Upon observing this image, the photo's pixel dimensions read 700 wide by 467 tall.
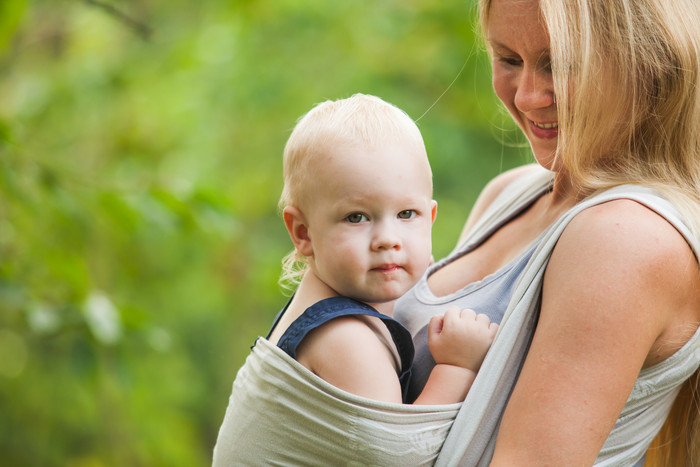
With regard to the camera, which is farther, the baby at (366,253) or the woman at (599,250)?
the baby at (366,253)

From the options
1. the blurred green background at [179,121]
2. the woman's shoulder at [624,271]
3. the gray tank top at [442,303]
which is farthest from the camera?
the blurred green background at [179,121]

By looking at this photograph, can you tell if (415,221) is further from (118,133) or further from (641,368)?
(118,133)

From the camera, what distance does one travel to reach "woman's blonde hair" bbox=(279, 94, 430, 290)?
129 cm

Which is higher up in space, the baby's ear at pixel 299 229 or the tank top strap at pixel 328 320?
the baby's ear at pixel 299 229

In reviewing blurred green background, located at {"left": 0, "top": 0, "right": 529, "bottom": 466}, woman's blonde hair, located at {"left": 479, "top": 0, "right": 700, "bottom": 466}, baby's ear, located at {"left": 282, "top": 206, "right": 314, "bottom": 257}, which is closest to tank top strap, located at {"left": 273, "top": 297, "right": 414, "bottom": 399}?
baby's ear, located at {"left": 282, "top": 206, "right": 314, "bottom": 257}

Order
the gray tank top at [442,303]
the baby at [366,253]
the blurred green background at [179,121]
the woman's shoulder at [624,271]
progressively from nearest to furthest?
the woman's shoulder at [624,271] < the baby at [366,253] < the gray tank top at [442,303] < the blurred green background at [179,121]

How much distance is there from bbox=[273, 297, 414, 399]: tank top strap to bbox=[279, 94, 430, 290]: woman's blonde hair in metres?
0.19

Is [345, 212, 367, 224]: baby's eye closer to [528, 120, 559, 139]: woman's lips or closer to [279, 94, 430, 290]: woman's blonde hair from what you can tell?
[279, 94, 430, 290]: woman's blonde hair

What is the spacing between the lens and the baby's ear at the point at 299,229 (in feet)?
4.45

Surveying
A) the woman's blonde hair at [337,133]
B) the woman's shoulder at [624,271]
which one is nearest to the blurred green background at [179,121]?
the woman's blonde hair at [337,133]

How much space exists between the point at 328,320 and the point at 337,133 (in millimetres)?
332

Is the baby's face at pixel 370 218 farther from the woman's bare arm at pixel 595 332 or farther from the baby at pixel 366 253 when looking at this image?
the woman's bare arm at pixel 595 332

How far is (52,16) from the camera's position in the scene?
4.72 metres

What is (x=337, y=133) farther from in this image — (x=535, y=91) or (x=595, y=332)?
(x=595, y=332)
